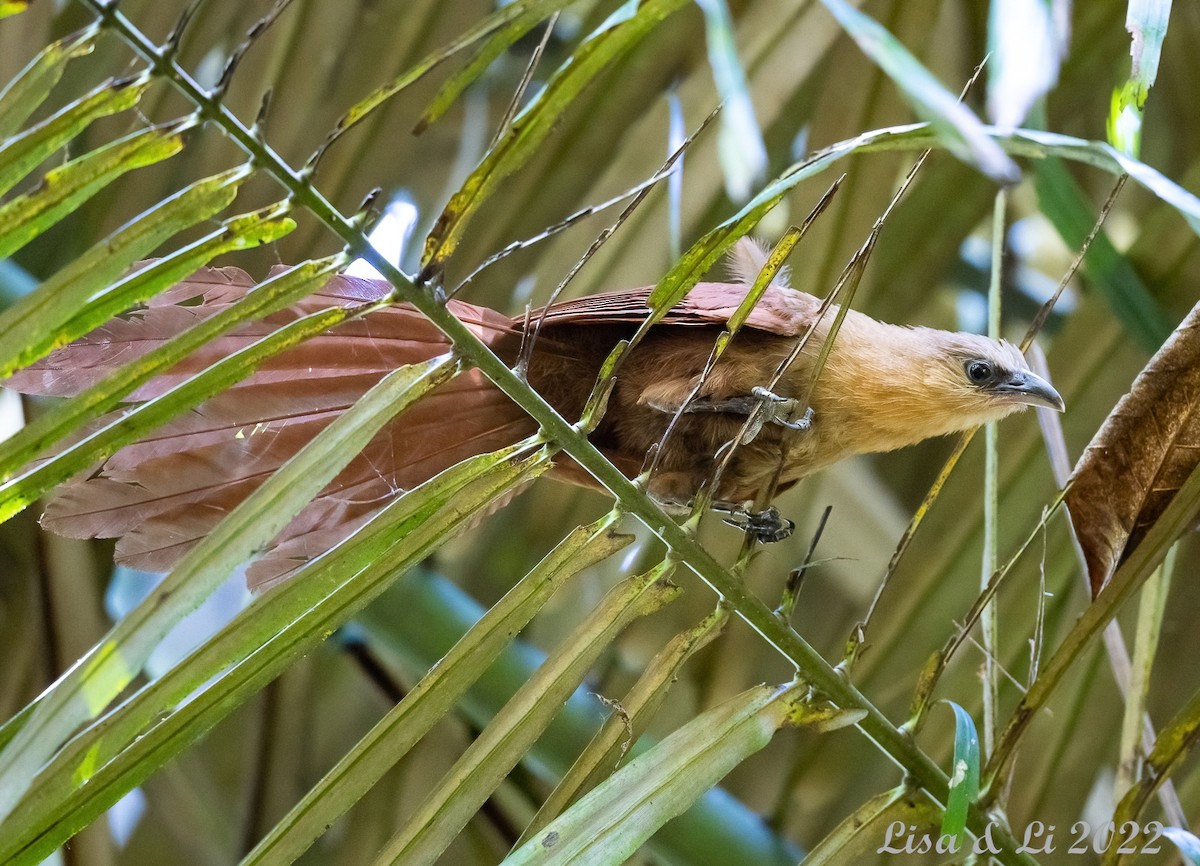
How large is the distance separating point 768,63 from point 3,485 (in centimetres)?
172

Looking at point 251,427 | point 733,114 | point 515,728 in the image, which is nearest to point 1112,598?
point 515,728

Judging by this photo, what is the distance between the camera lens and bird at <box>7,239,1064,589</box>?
1.22 m

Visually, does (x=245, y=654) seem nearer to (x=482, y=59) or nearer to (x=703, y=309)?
(x=482, y=59)

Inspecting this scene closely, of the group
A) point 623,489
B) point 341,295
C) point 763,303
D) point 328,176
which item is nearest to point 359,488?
point 341,295

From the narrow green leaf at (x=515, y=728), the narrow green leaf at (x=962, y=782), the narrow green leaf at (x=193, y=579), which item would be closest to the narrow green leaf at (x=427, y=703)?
the narrow green leaf at (x=515, y=728)

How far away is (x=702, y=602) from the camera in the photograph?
8.63ft

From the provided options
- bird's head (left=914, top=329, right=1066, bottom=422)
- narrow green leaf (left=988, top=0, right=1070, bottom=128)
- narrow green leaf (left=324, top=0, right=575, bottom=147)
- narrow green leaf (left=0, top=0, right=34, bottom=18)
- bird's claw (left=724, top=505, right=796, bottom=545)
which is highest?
narrow green leaf (left=0, top=0, right=34, bottom=18)

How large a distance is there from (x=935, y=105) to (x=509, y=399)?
121 cm

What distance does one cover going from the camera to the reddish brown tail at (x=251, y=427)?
1.18 meters

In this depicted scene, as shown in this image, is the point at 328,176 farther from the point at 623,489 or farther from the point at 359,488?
the point at 623,489

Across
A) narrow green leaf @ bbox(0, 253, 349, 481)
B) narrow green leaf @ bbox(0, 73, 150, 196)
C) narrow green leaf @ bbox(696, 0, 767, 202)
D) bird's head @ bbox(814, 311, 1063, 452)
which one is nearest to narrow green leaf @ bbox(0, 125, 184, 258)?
narrow green leaf @ bbox(0, 73, 150, 196)

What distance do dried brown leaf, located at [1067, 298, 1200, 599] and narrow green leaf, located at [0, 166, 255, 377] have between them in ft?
3.11

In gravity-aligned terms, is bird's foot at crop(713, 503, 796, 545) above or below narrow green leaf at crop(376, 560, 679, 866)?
below

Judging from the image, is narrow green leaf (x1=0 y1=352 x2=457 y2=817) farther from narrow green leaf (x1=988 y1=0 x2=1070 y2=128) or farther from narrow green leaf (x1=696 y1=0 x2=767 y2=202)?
narrow green leaf (x1=988 y1=0 x2=1070 y2=128)
